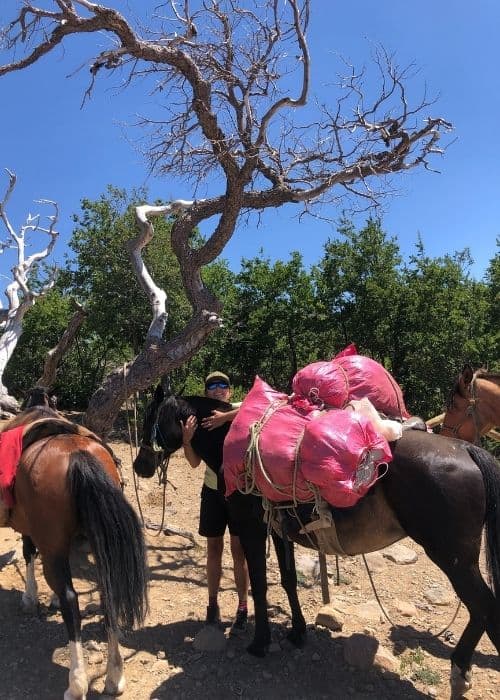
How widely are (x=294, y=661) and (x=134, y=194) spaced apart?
13469mm

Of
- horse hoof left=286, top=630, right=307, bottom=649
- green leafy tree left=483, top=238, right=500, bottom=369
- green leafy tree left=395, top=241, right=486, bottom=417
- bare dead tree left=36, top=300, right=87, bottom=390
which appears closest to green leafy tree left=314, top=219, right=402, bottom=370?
green leafy tree left=395, top=241, right=486, bottom=417

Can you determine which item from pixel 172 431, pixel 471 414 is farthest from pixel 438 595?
pixel 172 431

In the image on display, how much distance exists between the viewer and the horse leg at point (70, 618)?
302 centimetres

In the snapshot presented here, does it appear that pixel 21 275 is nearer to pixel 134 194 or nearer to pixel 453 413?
pixel 134 194

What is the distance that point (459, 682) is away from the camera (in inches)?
115

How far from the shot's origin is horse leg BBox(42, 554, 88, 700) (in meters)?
3.02

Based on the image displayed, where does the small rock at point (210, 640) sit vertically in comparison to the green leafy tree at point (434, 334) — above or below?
below

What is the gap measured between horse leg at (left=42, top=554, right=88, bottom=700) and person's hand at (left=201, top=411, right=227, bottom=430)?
1364 mm

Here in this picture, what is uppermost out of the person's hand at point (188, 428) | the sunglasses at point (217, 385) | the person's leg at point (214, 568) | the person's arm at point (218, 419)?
the sunglasses at point (217, 385)

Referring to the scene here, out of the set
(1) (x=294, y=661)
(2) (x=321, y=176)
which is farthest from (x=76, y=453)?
(2) (x=321, y=176)

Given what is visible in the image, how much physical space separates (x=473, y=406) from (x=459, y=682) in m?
2.12

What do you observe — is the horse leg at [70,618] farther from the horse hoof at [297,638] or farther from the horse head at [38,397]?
the horse head at [38,397]

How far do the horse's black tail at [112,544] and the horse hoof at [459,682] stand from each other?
77.6 inches

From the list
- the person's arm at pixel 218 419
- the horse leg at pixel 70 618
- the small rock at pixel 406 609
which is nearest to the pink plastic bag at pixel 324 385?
the person's arm at pixel 218 419
